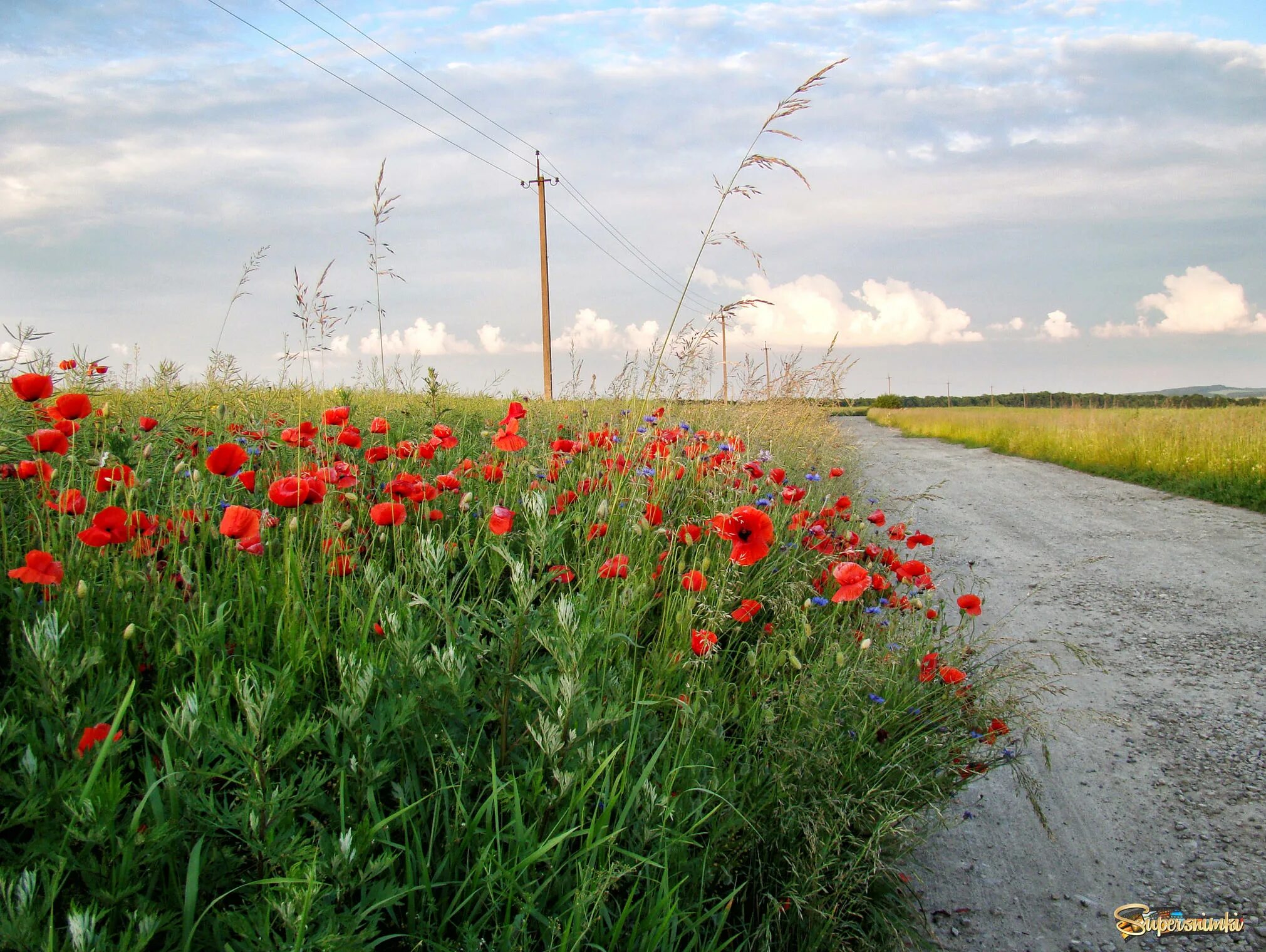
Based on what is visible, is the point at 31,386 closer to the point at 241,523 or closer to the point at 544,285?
the point at 241,523

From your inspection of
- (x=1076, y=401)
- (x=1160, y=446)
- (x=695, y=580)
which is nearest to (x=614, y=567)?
(x=695, y=580)

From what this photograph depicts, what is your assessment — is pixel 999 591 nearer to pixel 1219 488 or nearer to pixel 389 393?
pixel 1219 488

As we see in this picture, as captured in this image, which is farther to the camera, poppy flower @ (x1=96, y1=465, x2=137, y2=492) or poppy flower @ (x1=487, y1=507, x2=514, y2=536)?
poppy flower @ (x1=96, y1=465, x2=137, y2=492)

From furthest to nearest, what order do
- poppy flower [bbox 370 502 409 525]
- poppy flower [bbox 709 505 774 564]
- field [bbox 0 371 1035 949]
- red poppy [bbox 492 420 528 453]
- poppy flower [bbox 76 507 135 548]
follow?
red poppy [bbox 492 420 528 453] → poppy flower [bbox 709 505 774 564] → poppy flower [bbox 370 502 409 525] → poppy flower [bbox 76 507 135 548] → field [bbox 0 371 1035 949]

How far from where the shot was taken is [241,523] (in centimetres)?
181

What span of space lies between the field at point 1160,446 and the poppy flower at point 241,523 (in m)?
9.96

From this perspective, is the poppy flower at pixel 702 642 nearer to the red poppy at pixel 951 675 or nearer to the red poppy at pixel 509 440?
the red poppy at pixel 951 675

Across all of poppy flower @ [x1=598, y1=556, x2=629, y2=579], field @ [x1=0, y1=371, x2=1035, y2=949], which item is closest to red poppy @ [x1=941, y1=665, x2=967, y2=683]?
field @ [x1=0, y1=371, x2=1035, y2=949]

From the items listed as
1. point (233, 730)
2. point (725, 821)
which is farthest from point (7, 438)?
point (725, 821)

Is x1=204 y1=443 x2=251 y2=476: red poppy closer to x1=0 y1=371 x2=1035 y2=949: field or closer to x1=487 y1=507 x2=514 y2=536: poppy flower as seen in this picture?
x1=0 y1=371 x2=1035 y2=949: field

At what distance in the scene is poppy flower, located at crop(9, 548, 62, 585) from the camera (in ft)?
5.14

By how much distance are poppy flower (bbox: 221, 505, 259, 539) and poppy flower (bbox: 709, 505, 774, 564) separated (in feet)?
4.43

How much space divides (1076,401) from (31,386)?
40016mm

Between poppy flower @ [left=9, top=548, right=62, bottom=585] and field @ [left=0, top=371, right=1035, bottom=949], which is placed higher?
poppy flower @ [left=9, top=548, right=62, bottom=585]
